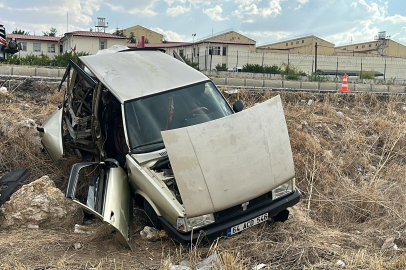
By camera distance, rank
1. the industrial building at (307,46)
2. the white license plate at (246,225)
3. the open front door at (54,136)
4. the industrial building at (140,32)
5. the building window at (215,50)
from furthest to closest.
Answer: the industrial building at (140,32)
the industrial building at (307,46)
the building window at (215,50)
the open front door at (54,136)
the white license plate at (246,225)

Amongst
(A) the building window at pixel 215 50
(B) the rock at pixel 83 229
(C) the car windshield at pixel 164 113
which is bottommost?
(B) the rock at pixel 83 229

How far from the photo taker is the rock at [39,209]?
184 inches

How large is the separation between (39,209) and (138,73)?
231 centimetres

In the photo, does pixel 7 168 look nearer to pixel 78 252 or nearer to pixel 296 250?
pixel 78 252

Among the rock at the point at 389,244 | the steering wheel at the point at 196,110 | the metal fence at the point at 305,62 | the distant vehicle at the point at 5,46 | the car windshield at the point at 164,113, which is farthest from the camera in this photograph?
the metal fence at the point at 305,62

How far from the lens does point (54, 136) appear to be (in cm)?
588

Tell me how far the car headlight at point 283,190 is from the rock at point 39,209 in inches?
108


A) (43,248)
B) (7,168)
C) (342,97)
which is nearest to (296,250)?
(43,248)

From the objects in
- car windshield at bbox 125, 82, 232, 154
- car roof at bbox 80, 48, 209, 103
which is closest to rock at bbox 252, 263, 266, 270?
car windshield at bbox 125, 82, 232, 154

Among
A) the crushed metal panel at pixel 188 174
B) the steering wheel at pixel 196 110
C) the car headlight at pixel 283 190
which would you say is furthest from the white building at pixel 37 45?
the car headlight at pixel 283 190

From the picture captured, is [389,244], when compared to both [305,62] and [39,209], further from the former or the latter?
[305,62]

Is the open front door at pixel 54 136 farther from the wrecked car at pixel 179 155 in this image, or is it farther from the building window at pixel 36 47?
the building window at pixel 36 47

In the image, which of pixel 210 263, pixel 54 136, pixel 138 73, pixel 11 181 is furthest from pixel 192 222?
pixel 11 181

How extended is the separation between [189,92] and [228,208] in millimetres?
1973
